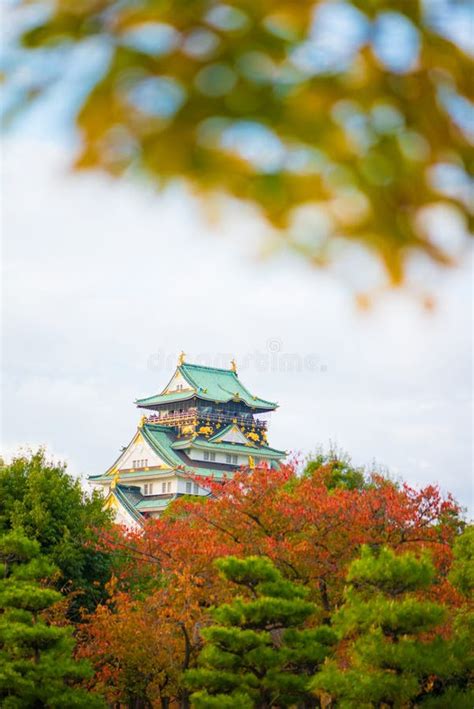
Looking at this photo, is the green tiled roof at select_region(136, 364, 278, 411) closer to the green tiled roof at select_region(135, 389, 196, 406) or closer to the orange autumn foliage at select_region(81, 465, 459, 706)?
the green tiled roof at select_region(135, 389, 196, 406)

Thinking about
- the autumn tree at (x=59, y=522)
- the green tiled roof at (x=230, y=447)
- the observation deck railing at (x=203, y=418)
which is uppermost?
the observation deck railing at (x=203, y=418)

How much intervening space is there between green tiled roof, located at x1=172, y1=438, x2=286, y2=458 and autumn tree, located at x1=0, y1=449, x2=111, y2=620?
12.9m

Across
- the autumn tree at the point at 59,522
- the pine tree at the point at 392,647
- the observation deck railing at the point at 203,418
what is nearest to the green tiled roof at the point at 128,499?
the observation deck railing at the point at 203,418

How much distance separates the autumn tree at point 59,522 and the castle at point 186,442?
34.7 feet

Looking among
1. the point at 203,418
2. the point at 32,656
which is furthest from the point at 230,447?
the point at 32,656

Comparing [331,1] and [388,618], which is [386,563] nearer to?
[388,618]

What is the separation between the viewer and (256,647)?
31.8ft

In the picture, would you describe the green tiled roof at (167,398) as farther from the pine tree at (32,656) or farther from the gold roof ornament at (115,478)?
the pine tree at (32,656)

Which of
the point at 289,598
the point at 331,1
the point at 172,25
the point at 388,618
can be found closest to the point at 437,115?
the point at 331,1

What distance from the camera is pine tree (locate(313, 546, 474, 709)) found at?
8812 millimetres

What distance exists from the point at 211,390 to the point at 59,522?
1657cm

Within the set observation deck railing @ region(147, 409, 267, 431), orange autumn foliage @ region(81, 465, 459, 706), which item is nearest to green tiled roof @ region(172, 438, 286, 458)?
observation deck railing @ region(147, 409, 267, 431)

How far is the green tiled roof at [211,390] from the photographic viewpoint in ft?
99.6

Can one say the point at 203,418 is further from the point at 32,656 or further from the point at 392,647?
the point at 392,647
